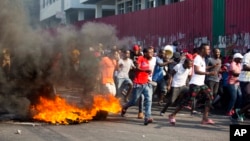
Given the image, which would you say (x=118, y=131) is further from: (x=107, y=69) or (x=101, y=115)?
(x=107, y=69)

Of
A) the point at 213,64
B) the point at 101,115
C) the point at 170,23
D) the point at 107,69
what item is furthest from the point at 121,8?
the point at 101,115

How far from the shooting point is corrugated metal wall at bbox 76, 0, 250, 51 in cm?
1446

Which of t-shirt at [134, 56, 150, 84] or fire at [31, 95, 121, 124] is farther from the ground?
t-shirt at [134, 56, 150, 84]

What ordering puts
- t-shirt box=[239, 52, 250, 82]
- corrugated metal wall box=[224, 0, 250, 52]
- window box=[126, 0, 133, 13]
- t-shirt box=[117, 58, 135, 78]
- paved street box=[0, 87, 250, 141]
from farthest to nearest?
window box=[126, 0, 133, 13]
corrugated metal wall box=[224, 0, 250, 52]
t-shirt box=[117, 58, 135, 78]
t-shirt box=[239, 52, 250, 82]
paved street box=[0, 87, 250, 141]

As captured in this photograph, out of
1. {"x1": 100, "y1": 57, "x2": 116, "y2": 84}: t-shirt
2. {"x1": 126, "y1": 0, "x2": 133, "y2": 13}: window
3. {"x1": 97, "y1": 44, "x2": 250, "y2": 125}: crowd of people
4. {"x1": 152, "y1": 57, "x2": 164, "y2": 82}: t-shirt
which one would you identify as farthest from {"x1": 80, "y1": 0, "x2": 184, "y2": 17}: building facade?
{"x1": 100, "y1": 57, "x2": 116, "y2": 84}: t-shirt

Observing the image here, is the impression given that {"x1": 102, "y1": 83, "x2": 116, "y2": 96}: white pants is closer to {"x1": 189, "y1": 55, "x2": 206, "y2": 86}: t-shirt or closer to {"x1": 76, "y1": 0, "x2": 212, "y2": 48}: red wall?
{"x1": 189, "y1": 55, "x2": 206, "y2": 86}: t-shirt

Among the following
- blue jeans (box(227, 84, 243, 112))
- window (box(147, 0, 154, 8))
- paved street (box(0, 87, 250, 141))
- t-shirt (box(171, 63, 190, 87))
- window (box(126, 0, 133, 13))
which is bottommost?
paved street (box(0, 87, 250, 141))

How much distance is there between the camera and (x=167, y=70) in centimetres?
1410

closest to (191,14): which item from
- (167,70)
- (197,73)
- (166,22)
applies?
(166,22)

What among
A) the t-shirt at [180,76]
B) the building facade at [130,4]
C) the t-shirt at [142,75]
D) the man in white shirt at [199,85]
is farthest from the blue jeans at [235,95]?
the building facade at [130,4]

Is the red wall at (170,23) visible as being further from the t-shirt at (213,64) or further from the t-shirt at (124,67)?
the t-shirt at (213,64)

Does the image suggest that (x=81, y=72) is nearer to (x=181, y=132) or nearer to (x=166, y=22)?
(x=181, y=132)

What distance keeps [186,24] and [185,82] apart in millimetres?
7275

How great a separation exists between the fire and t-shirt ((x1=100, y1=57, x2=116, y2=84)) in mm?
688
